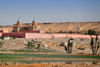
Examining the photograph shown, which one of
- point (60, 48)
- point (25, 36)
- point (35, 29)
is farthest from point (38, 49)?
point (35, 29)

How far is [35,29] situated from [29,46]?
17514 millimetres

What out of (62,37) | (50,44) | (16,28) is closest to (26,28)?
(16,28)

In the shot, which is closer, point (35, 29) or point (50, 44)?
point (50, 44)

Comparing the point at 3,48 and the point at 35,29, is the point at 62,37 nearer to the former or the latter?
the point at 35,29

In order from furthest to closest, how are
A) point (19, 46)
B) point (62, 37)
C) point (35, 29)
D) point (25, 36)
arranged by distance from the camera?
point (35, 29), point (62, 37), point (25, 36), point (19, 46)

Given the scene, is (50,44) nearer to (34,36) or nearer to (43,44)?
(43,44)

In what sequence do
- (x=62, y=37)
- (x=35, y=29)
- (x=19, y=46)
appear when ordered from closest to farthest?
(x=19, y=46) < (x=62, y=37) < (x=35, y=29)

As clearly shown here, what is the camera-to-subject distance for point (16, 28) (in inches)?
1932

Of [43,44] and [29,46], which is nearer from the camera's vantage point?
[29,46]

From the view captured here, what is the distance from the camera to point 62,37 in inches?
1708

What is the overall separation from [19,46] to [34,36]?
7.71 metres

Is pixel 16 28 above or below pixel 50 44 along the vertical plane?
above

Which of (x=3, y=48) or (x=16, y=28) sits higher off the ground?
(x=16, y=28)

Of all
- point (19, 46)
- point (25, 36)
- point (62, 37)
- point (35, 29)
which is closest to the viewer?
point (19, 46)
